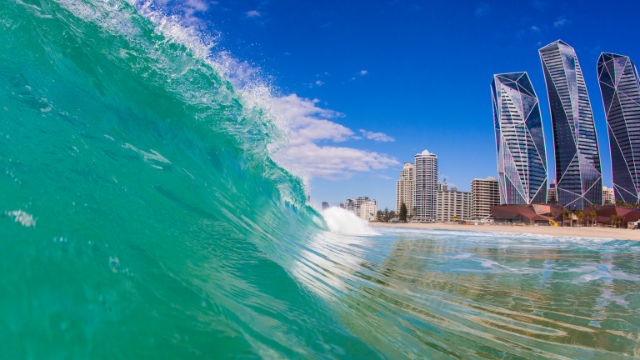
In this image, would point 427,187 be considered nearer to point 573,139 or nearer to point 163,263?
point 573,139

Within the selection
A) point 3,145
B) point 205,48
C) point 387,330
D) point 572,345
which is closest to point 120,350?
point 3,145

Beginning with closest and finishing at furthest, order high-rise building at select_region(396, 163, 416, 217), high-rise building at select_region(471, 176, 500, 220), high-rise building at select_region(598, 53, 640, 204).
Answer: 1. high-rise building at select_region(598, 53, 640, 204)
2. high-rise building at select_region(471, 176, 500, 220)
3. high-rise building at select_region(396, 163, 416, 217)

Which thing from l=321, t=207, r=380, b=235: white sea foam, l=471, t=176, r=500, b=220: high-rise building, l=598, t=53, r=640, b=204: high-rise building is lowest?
l=321, t=207, r=380, b=235: white sea foam

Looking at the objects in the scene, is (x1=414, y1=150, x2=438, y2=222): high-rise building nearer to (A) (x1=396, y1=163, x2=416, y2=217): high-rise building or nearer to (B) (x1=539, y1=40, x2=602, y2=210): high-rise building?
(A) (x1=396, y1=163, x2=416, y2=217): high-rise building

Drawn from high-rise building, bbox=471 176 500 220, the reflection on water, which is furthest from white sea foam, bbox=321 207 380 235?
high-rise building, bbox=471 176 500 220

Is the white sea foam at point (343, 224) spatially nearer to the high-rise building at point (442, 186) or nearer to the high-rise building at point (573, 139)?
the high-rise building at point (573, 139)

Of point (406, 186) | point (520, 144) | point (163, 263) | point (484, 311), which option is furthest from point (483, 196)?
point (163, 263)

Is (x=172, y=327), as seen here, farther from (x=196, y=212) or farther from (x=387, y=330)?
(x=196, y=212)

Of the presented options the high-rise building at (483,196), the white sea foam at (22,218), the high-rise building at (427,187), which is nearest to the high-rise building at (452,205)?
the high-rise building at (427,187)
